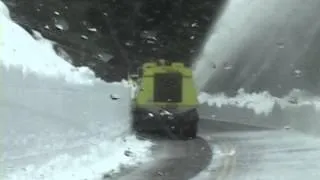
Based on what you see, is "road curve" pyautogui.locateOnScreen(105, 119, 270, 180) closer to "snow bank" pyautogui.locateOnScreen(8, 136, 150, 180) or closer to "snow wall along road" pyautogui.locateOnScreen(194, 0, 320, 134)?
"snow bank" pyautogui.locateOnScreen(8, 136, 150, 180)

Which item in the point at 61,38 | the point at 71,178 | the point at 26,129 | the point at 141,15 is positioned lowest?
the point at 71,178

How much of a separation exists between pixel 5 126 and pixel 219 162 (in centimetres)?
597

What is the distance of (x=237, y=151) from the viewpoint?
18.3 meters

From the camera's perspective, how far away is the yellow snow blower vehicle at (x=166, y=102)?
952 inches

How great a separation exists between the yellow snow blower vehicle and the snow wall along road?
11.1m

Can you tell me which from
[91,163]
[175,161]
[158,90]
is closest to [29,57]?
[91,163]

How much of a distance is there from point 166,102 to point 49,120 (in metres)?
12.2

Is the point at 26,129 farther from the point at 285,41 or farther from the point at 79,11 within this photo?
the point at 285,41

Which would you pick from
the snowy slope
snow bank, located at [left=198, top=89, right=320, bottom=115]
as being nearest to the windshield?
the snowy slope

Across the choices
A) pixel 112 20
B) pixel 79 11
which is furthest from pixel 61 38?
pixel 112 20

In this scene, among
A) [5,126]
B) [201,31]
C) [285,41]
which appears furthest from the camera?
[285,41]

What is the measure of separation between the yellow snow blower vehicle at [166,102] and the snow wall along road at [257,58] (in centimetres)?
1112

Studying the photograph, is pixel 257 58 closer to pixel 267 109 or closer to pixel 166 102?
pixel 267 109

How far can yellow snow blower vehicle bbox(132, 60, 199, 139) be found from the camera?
2417 centimetres
